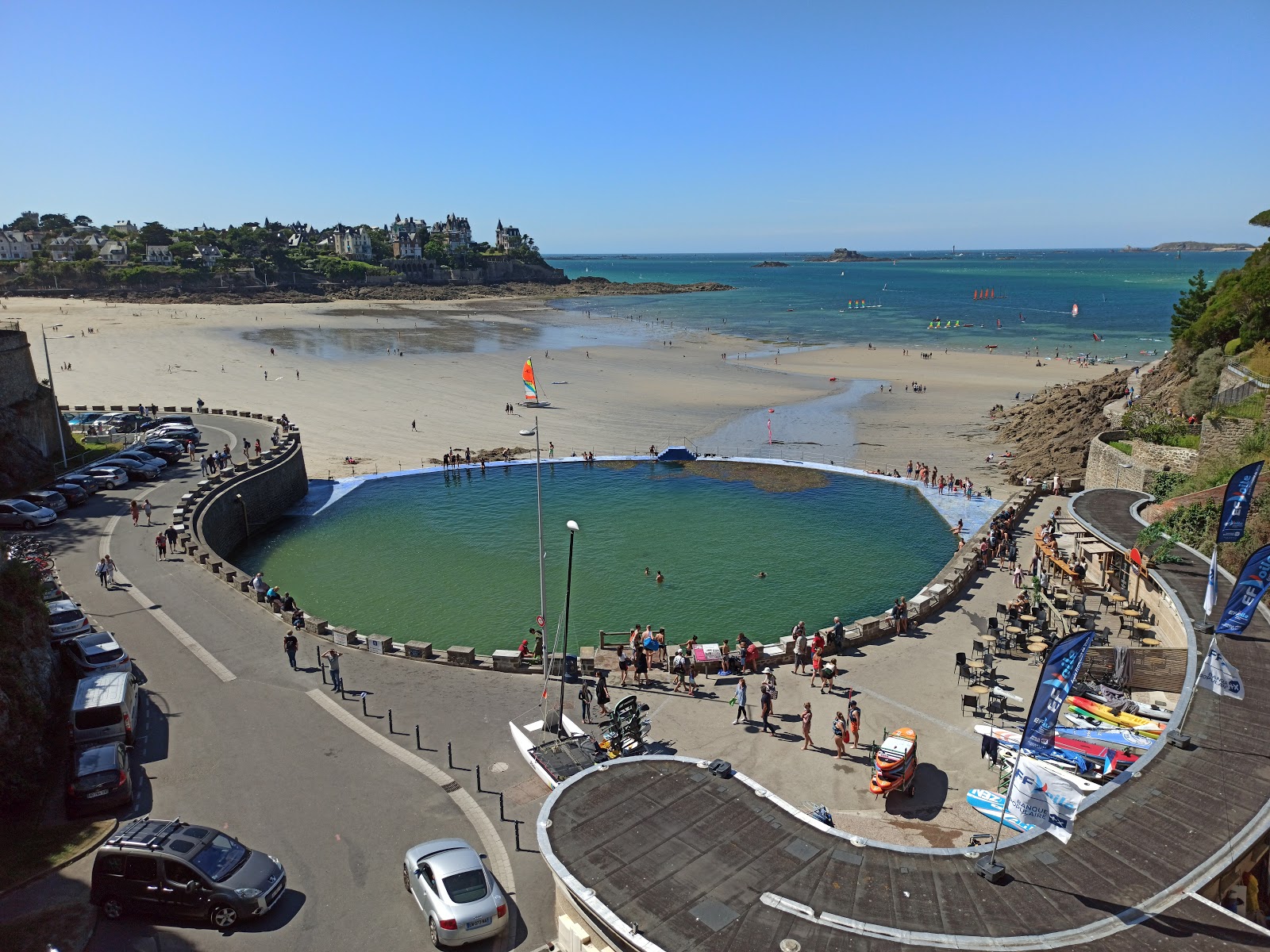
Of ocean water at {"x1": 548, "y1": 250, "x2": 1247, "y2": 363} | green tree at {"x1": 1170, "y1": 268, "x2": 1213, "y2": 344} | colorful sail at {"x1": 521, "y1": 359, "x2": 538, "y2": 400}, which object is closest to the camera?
colorful sail at {"x1": 521, "y1": 359, "x2": 538, "y2": 400}

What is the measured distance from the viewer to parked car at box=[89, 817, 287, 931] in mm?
11250

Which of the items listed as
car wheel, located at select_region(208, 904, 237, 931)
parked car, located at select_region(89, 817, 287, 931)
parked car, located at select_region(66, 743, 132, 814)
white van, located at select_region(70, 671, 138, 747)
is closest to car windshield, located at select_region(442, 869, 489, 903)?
parked car, located at select_region(89, 817, 287, 931)

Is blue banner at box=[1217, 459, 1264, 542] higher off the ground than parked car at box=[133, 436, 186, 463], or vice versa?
blue banner at box=[1217, 459, 1264, 542]

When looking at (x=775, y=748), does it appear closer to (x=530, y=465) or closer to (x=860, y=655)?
(x=860, y=655)

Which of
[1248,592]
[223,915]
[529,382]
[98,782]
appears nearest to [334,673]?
[98,782]

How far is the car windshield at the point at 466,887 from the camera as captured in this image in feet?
36.2

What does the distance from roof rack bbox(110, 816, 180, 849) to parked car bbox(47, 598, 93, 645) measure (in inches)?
359

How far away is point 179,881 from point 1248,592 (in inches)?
719

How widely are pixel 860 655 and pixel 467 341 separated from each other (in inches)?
3136

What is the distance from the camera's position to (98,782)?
13.7 m

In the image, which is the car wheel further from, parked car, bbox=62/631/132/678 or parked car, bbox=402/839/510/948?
parked car, bbox=62/631/132/678

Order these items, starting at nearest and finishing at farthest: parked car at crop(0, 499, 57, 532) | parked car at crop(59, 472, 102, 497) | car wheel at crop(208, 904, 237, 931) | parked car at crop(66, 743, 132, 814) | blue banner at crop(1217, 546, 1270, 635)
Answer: car wheel at crop(208, 904, 237, 931)
parked car at crop(66, 743, 132, 814)
blue banner at crop(1217, 546, 1270, 635)
parked car at crop(0, 499, 57, 532)
parked car at crop(59, 472, 102, 497)

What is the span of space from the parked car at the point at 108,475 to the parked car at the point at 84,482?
0.49 feet

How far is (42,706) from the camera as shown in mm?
15984
